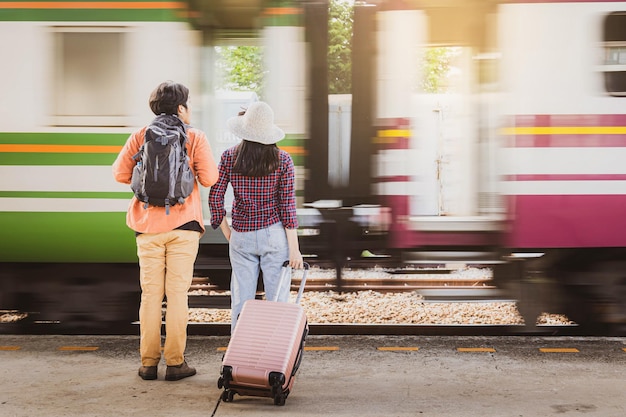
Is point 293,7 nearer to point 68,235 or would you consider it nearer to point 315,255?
point 315,255

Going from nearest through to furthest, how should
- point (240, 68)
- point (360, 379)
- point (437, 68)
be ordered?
1. point (360, 379)
2. point (240, 68)
3. point (437, 68)

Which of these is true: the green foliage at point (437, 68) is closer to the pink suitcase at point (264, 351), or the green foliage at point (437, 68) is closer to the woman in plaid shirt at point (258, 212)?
the woman in plaid shirt at point (258, 212)

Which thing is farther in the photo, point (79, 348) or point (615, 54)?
point (615, 54)

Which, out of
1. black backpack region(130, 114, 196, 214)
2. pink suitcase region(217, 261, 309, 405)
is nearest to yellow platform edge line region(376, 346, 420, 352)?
pink suitcase region(217, 261, 309, 405)

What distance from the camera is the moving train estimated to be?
6250 millimetres

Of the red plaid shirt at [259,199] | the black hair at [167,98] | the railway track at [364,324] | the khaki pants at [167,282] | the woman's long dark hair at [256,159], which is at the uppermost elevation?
the black hair at [167,98]

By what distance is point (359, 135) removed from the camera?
6.73 m

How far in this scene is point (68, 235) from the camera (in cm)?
628

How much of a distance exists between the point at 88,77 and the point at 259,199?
2.33m

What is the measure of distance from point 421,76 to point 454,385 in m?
2.88

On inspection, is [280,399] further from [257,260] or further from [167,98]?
[167,98]

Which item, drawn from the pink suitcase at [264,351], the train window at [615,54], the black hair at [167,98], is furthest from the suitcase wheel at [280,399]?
the train window at [615,54]

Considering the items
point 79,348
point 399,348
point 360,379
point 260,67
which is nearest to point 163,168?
point 360,379

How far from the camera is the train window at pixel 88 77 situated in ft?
20.6
